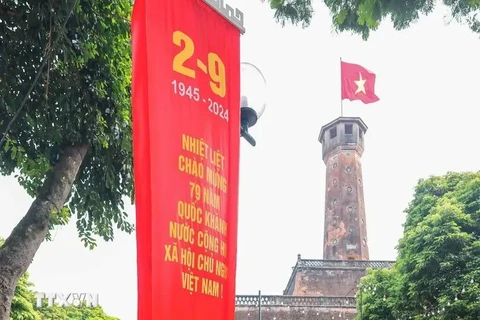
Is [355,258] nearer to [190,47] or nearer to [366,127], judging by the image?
[366,127]

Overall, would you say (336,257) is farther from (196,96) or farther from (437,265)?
(196,96)

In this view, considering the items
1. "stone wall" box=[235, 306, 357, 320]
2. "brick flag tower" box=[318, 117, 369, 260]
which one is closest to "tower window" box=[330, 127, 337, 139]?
"brick flag tower" box=[318, 117, 369, 260]

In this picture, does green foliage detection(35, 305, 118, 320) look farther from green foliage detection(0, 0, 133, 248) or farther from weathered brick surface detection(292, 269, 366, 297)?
green foliage detection(0, 0, 133, 248)

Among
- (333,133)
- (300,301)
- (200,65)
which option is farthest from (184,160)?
(333,133)

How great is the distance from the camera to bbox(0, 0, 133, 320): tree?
262 inches

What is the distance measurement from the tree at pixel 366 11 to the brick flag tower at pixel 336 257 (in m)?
28.2

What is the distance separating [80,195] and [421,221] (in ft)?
43.8

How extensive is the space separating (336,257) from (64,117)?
106ft

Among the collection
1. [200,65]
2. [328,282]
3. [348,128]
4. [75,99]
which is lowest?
[200,65]

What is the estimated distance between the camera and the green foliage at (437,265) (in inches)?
682

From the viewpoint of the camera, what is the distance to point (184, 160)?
10.9 feet

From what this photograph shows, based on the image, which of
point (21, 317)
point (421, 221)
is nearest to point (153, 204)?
point (21, 317)

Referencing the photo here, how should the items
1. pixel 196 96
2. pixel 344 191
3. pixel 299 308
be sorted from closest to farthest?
pixel 196 96
pixel 299 308
pixel 344 191

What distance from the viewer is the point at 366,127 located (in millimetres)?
42531
